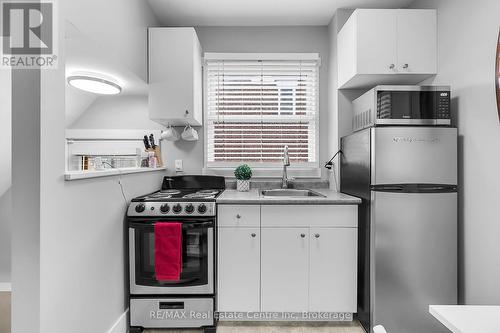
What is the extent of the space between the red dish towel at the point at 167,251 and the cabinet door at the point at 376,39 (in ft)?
6.11

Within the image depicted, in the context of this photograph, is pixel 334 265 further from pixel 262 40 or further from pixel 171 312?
pixel 262 40

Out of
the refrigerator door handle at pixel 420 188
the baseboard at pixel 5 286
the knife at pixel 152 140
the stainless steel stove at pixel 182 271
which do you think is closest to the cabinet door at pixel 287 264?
the stainless steel stove at pixel 182 271

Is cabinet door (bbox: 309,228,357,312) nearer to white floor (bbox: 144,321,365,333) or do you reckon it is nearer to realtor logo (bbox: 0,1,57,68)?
white floor (bbox: 144,321,365,333)

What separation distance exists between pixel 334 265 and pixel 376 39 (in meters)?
1.74

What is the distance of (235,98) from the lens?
116 inches

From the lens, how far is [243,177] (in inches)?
108

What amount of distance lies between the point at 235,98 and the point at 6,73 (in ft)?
5.93

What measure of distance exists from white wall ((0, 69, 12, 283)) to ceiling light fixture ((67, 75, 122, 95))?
405 millimetres

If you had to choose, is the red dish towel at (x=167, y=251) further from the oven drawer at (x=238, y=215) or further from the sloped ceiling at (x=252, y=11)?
the sloped ceiling at (x=252, y=11)

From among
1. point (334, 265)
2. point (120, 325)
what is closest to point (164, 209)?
point (120, 325)

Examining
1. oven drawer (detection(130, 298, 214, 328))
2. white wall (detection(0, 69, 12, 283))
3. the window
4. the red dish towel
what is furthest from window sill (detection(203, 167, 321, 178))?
white wall (detection(0, 69, 12, 283))

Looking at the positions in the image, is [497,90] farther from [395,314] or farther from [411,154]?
[395,314]

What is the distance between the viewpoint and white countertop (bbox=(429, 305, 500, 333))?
92 centimetres

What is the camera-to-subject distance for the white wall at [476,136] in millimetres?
1687
